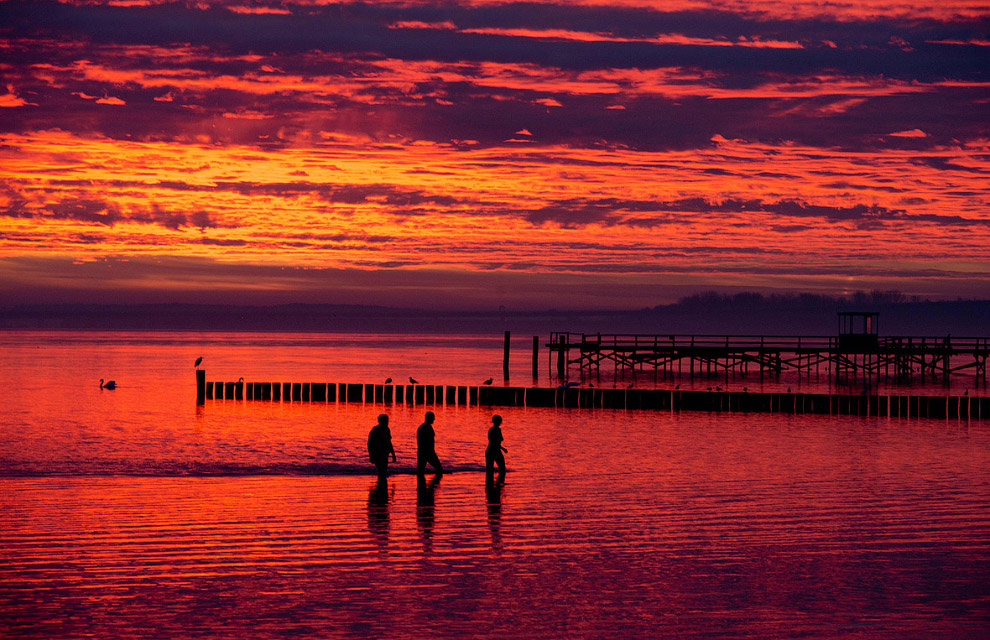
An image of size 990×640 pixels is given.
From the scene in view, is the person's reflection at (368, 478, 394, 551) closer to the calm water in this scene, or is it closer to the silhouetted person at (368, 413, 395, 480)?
the calm water

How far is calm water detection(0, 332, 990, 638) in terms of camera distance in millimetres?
12070

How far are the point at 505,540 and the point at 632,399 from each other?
34.3 meters

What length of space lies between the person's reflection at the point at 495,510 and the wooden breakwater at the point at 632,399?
88.9 ft

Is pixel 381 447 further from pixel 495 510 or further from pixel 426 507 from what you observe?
pixel 495 510

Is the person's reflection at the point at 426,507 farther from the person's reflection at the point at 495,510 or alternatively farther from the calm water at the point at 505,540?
the person's reflection at the point at 495,510

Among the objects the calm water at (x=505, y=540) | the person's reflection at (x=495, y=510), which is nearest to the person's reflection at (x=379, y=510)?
the calm water at (x=505, y=540)

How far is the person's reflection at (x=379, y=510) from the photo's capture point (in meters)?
16.8

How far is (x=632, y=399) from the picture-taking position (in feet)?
165

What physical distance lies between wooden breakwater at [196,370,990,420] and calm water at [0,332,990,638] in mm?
11062

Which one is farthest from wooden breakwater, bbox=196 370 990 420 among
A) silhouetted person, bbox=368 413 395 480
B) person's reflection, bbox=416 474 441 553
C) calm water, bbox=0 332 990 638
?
silhouetted person, bbox=368 413 395 480

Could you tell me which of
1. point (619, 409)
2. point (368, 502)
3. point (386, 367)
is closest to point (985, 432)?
point (619, 409)

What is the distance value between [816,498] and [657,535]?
6.12 meters

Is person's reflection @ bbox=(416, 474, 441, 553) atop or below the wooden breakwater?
atop

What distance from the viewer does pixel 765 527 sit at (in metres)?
18.2
